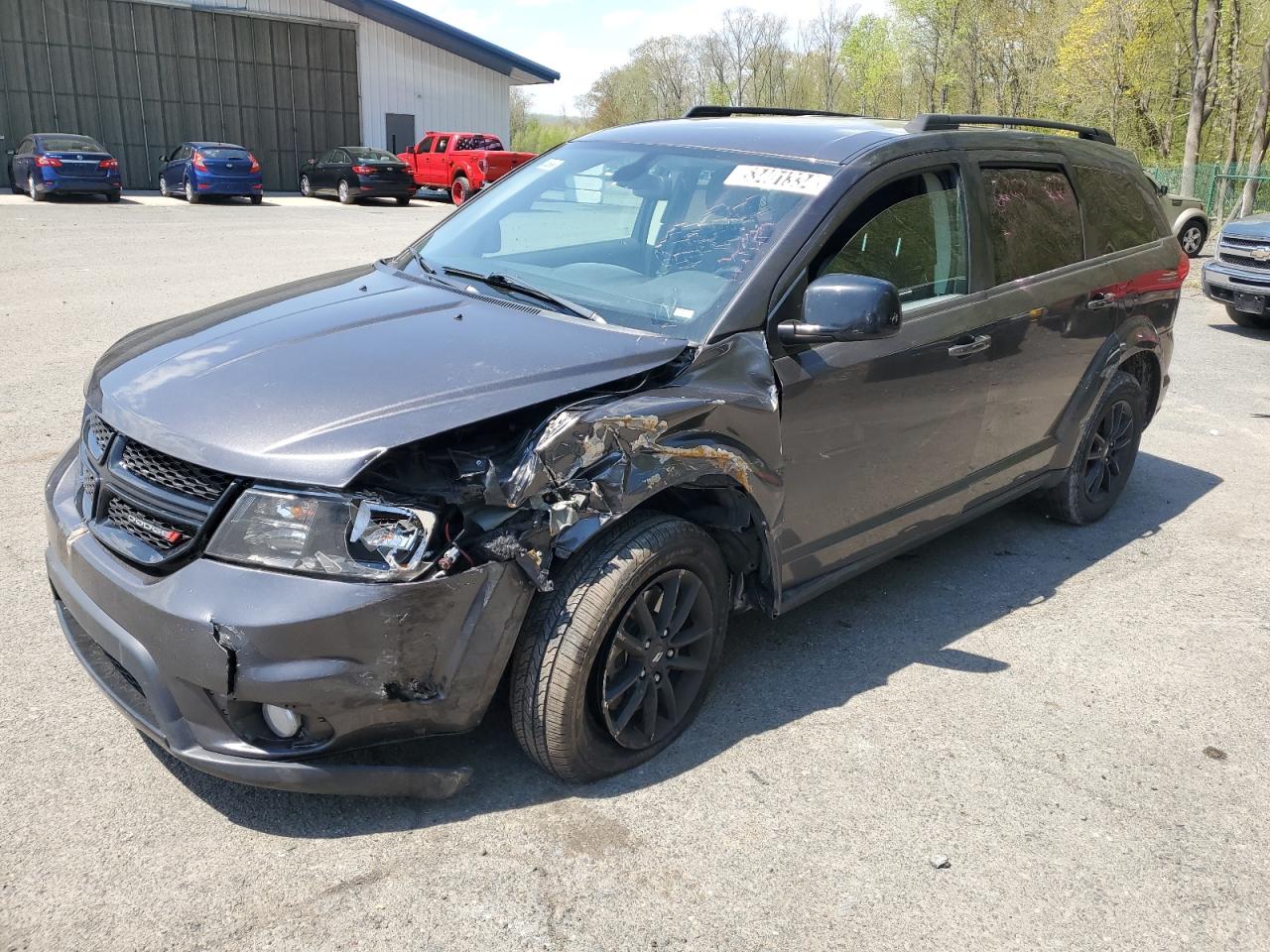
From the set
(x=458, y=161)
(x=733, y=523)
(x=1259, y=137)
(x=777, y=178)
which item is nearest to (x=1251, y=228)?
(x=777, y=178)

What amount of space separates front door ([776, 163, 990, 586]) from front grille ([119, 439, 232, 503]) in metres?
1.66

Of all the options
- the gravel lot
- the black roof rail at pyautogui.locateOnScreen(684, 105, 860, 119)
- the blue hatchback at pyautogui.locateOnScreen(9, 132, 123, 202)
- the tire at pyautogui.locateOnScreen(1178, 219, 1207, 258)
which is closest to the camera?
the gravel lot

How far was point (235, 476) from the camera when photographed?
8.36 ft

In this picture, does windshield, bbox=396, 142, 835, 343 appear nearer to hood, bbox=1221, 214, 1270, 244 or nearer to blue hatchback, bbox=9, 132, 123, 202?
hood, bbox=1221, 214, 1270, 244

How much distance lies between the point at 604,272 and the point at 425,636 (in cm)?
157

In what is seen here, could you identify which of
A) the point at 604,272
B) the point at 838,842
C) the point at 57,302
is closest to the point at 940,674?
the point at 838,842

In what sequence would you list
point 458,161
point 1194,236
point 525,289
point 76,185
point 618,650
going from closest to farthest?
point 618,650 < point 525,289 < point 1194,236 < point 76,185 < point 458,161

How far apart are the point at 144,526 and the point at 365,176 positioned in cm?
2508

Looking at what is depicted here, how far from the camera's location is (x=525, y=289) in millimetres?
3510

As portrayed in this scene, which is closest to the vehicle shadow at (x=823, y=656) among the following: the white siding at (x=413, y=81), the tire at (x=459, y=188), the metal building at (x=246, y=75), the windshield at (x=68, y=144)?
the tire at (x=459, y=188)

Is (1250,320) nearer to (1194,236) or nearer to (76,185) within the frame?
(1194,236)

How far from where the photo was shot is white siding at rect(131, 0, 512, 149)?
108 ft

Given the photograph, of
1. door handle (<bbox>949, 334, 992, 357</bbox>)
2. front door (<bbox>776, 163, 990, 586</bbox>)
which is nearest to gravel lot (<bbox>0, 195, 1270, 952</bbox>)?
front door (<bbox>776, 163, 990, 586</bbox>)

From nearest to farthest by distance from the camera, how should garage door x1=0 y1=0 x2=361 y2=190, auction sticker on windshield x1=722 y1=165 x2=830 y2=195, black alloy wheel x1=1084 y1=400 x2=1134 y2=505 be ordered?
auction sticker on windshield x1=722 y1=165 x2=830 y2=195 → black alloy wheel x1=1084 y1=400 x2=1134 y2=505 → garage door x1=0 y1=0 x2=361 y2=190
